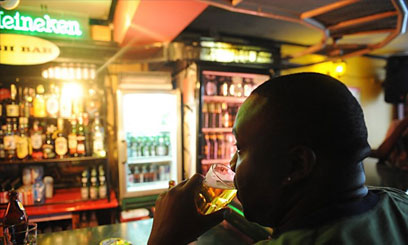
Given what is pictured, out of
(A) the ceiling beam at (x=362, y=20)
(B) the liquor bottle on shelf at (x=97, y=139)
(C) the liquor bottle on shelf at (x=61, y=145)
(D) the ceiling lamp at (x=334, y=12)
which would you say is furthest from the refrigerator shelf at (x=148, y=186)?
(A) the ceiling beam at (x=362, y=20)

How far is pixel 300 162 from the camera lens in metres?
0.58

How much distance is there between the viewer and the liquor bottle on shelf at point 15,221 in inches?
47.1

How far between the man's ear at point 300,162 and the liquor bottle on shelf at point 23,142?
354cm

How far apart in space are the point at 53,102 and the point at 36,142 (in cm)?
54

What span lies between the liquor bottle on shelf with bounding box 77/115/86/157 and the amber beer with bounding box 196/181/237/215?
115 inches

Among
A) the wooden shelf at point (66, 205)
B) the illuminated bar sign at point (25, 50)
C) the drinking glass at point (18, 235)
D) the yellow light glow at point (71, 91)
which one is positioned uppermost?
the illuminated bar sign at point (25, 50)

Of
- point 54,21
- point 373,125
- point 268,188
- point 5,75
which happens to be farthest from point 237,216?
point 373,125

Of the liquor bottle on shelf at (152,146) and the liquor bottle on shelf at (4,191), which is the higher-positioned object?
the liquor bottle on shelf at (152,146)

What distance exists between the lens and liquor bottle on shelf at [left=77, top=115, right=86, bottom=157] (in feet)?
11.3

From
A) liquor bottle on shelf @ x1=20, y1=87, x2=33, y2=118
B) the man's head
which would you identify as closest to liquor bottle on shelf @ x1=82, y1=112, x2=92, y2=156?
liquor bottle on shelf @ x1=20, y1=87, x2=33, y2=118

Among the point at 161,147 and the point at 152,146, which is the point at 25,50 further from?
the point at 161,147

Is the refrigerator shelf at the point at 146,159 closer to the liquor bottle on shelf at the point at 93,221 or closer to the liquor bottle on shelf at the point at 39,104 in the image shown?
the liquor bottle on shelf at the point at 93,221

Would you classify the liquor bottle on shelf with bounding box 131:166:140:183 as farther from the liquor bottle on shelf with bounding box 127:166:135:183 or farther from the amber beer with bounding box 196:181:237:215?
the amber beer with bounding box 196:181:237:215

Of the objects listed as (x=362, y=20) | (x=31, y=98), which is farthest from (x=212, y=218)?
(x=31, y=98)
